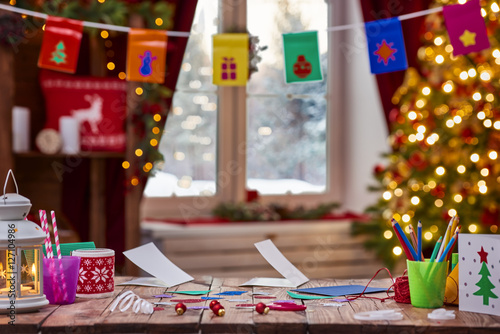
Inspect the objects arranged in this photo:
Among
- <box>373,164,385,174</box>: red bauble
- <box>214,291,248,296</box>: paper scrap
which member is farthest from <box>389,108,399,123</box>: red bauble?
<box>214,291,248,296</box>: paper scrap

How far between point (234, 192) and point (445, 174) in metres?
1.35

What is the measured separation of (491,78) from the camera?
12.3ft

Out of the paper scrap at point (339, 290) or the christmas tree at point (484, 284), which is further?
the paper scrap at point (339, 290)

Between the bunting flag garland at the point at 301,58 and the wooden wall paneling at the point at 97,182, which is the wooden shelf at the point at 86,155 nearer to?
the wooden wall paneling at the point at 97,182

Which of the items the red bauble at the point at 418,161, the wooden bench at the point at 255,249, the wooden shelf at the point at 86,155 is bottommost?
the wooden bench at the point at 255,249

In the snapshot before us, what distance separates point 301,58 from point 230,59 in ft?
0.98

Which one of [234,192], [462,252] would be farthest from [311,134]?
[462,252]

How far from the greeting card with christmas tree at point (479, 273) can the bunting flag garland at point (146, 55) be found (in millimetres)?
1722

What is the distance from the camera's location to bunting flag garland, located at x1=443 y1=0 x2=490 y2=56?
2758mm

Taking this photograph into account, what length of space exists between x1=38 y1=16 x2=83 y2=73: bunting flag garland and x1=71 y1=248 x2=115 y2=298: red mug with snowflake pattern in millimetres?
1378

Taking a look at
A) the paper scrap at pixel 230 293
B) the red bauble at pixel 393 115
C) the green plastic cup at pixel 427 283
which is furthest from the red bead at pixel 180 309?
the red bauble at pixel 393 115

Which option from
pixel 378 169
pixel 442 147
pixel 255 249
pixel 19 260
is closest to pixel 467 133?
pixel 442 147

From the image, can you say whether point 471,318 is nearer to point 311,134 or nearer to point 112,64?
point 112,64

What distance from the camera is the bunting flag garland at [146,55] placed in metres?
3.01
